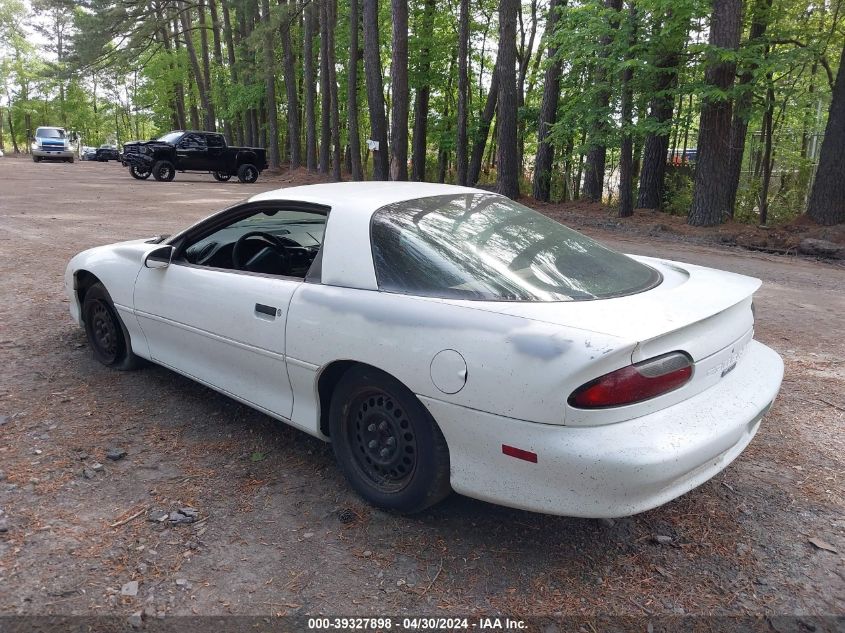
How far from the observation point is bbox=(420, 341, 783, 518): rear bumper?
2.23 meters

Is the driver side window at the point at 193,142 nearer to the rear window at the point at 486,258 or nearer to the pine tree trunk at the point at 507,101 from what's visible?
the pine tree trunk at the point at 507,101

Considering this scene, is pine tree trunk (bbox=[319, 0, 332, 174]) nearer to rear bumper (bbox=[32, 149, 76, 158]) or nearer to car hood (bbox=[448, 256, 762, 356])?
rear bumper (bbox=[32, 149, 76, 158])

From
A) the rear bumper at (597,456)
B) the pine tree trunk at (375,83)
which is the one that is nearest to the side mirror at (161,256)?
the rear bumper at (597,456)

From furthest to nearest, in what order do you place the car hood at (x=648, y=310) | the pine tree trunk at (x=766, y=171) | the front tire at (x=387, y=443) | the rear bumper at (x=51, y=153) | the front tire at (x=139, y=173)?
1. the rear bumper at (x=51, y=153)
2. the front tire at (x=139, y=173)
3. the pine tree trunk at (x=766, y=171)
4. the front tire at (x=387, y=443)
5. the car hood at (x=648, y=310)

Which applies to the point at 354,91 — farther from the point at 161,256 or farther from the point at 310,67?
the point at 161,256

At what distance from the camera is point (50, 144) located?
41.3 meters

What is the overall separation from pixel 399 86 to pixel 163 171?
496 inches

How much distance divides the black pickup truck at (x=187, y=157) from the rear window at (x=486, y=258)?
81.1 ft

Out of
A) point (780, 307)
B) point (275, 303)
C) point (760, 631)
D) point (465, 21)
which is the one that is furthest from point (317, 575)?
point (465, 21)

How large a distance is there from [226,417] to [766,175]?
519 inches

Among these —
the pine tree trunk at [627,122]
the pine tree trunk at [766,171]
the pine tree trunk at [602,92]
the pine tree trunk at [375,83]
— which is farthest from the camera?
the pine tree trunk at [375,83]

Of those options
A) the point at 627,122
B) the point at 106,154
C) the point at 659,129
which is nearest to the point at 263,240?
the point at 659,129

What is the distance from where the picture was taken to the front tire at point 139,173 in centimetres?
2551

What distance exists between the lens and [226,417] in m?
3.86
